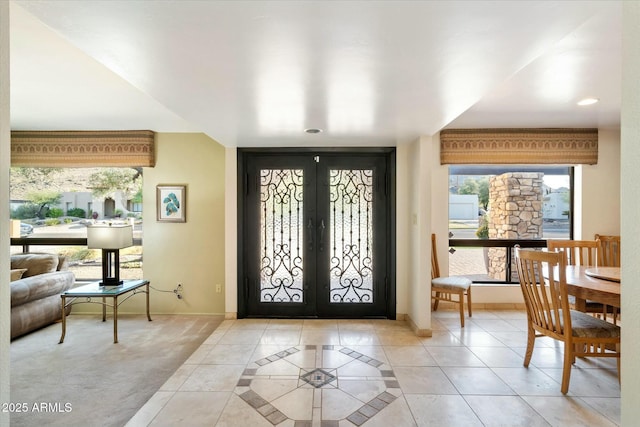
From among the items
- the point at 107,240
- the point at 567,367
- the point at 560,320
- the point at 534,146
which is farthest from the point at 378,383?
the point at 534,146

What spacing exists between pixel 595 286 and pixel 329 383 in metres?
2.18

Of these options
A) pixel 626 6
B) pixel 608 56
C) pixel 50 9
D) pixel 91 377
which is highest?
pixel 608 56

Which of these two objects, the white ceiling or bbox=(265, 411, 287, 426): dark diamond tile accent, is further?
bbox=(265, 411, 287, 426): dark diamond tile accent

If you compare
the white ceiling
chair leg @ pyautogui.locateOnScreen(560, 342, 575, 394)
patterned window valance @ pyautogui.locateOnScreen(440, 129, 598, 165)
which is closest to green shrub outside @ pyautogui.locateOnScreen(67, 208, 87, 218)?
the white ceiling

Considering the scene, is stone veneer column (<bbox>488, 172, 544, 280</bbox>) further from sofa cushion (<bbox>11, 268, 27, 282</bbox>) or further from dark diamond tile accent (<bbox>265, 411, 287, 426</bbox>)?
sofa cushion (<bbox>11, 268, 27, 282</bbox>)

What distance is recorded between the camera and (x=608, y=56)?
2275mm

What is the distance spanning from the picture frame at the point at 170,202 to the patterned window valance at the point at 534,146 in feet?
12.6

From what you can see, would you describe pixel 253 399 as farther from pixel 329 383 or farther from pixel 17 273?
pixel 17 273

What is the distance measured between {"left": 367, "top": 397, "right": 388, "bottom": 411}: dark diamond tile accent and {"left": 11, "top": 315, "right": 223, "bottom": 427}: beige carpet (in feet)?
5.49

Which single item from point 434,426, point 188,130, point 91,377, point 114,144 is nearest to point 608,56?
point 434,426

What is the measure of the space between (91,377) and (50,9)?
2.78 meters

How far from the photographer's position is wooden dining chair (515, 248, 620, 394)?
246 cm

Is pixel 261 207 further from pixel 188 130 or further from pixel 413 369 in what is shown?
pixel 413 369

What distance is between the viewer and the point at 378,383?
261cm
